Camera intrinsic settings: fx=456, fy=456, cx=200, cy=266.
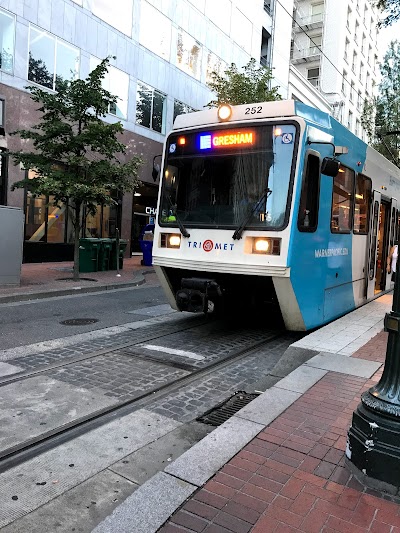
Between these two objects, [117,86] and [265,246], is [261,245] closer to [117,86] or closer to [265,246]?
[265,246]

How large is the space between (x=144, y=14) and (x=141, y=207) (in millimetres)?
9197

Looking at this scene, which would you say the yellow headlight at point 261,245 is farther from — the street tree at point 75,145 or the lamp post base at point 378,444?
the street tree at point 75,145

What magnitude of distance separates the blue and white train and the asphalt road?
1890 millimetres

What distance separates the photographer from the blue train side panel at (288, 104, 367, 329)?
6113mm

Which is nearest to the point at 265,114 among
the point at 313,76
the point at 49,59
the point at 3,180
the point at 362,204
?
the point at 362,204

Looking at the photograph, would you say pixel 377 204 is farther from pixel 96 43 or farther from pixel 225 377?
pixel 96 43

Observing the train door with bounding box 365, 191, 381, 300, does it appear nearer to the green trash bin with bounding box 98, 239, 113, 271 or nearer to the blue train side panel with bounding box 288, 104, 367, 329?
the blue train side panel with bounding box 288, 104, 367, 329

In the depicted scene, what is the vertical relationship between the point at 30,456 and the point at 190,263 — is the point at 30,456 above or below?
below

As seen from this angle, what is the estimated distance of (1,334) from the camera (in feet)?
23.4

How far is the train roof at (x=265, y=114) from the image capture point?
20.4ft

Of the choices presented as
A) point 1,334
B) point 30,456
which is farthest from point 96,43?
point 30,456

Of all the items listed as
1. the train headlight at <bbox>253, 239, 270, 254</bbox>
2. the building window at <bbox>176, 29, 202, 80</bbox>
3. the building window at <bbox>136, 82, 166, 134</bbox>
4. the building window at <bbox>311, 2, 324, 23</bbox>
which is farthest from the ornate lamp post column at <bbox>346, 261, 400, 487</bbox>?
the building window at <bbox>311, 2, 324, 23</bbox>

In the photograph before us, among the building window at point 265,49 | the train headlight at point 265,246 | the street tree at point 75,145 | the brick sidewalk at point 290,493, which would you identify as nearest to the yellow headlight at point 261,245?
the train headlight at point 265,246

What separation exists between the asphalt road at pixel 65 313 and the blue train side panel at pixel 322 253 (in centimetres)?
348
